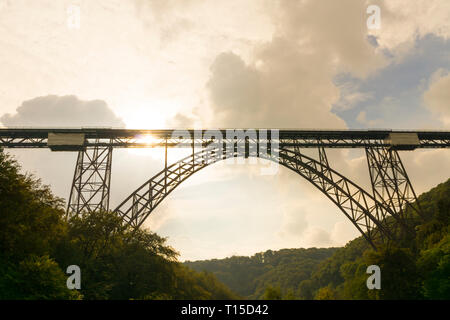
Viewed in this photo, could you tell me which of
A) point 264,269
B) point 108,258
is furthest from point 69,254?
point 264,269

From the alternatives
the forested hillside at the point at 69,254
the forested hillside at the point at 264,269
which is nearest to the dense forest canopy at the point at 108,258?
the forested hillside at the point at 69,254

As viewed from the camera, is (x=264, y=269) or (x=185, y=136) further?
(x=264, y=269)

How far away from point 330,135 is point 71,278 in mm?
22191

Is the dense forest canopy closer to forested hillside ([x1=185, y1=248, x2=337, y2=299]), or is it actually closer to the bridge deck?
the bridge deck

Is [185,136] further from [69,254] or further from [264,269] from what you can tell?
[264,269]

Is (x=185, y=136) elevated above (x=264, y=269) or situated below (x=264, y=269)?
above

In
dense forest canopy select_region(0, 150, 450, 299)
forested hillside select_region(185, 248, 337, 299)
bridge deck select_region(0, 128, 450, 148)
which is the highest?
bridge deck select_region(0, 128, 450, 148)

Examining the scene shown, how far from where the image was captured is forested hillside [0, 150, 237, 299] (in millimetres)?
14211

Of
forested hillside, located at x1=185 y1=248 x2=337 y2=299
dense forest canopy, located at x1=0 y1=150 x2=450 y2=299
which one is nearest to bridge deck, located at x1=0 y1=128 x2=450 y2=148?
dense forest canopy, located at x1=0 y1=150 x2=450 y2=299

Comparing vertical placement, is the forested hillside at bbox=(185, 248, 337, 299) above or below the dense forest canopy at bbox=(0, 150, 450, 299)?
below

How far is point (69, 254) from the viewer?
59.5 feet

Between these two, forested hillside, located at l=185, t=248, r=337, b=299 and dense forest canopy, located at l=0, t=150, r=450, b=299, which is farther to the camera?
forested hillside, located at l=185, t=248, r=337, b=299

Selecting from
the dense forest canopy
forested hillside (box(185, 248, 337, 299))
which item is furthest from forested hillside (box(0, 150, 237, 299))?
forested hillside (box(185, 248, 337, 299))
